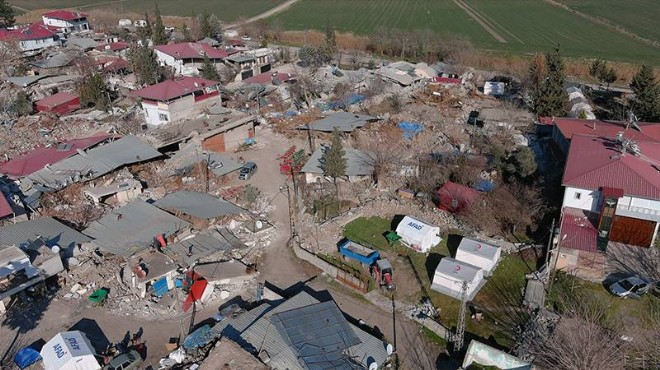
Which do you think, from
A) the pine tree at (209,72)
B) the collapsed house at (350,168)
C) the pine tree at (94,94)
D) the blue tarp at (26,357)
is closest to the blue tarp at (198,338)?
the blue tarp at (26,357)

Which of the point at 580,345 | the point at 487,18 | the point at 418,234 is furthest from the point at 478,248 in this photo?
the point at 487,18

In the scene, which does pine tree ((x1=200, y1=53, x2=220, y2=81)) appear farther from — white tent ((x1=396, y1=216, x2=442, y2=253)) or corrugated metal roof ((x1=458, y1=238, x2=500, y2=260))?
corrugated metal roof ((x1=458, y1=238, x2=500, y2=260))

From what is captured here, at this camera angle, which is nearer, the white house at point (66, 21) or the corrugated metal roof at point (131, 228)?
the corrugated metal roof at point (131, 228)

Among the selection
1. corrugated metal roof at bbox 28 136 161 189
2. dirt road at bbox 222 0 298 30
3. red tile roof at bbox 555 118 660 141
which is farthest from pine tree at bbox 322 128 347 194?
dirt road at bbox 222 0 298 30

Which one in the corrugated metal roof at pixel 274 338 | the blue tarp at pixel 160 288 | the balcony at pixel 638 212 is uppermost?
the balcony at pixel 638 212

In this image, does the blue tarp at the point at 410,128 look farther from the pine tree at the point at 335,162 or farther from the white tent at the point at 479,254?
the white tent at the point at 479,254

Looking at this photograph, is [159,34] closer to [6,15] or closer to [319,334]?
[6,15]
